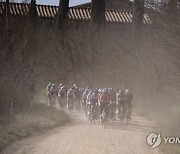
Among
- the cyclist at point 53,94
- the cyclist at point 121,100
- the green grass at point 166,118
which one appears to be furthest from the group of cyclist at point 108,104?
the cyclist at point 53,94

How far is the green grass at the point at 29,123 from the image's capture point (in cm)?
2114

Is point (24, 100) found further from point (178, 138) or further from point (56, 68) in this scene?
point (56, 68)

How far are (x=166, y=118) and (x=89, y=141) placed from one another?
22.8 feet

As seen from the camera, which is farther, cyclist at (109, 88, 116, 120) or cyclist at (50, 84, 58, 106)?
cyclist at (50, 84, 58, 106)

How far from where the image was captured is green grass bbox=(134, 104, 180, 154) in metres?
18.4

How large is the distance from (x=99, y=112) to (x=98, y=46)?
19.6 m

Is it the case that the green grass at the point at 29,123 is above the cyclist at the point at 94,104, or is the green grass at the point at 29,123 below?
below

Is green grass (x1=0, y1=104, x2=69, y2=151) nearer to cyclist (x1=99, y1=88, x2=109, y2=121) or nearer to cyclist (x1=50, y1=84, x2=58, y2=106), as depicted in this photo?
cyclist (x1=50, y1=84, x2=58, y2=106)

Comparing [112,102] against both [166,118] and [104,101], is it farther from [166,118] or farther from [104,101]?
[166,118]

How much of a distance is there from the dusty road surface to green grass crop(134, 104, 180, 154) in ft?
1.90

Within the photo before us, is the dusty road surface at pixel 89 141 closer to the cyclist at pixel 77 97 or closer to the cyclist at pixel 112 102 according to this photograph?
the cyclist at pixel 112 102

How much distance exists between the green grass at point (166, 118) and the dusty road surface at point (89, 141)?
1.90 ft

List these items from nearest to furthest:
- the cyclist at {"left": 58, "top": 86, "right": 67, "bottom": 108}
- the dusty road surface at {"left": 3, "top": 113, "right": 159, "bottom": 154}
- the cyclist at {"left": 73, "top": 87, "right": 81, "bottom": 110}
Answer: the dusty road surface at {"left": 3, "top": 113, "right": 159, "bottom": 154} < the cyclist at {"left": 73, "top": 87, "right": 81, "bottom": 110} < the cyclist at {"left": 58, "top": 86, "right": 67, "bottom": 108}

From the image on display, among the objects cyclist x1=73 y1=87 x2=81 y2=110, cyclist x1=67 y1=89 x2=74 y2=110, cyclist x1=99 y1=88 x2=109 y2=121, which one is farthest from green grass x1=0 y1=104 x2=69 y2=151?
cyclist x1=99 y1=88 x2=109 y2=121
